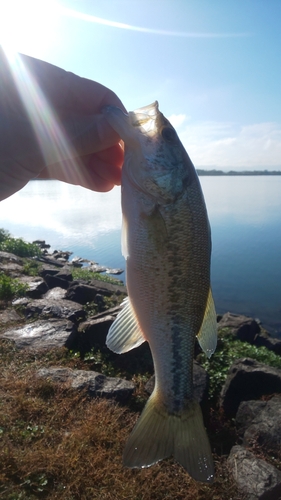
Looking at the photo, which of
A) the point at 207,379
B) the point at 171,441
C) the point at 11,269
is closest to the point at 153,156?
the point at 171,441

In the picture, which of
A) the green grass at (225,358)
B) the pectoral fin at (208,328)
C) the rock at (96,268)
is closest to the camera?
the pectoral fin at (208,328)

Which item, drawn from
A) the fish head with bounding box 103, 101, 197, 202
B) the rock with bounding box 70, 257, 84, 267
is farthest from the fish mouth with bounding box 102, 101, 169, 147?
the rock with bounding box 70, 257, 84, 267

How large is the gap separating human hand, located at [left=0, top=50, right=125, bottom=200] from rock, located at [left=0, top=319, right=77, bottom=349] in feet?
18.8

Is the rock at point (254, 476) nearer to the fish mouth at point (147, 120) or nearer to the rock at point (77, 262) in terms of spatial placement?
the fish mouth at point (147, 120)

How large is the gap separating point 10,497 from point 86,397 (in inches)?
92.8

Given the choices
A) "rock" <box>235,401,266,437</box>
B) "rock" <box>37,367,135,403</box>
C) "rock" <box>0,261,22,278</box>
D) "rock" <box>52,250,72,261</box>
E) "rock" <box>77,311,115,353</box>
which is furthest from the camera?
"rock" <box>52,250,72,261</box>

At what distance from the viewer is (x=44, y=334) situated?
364 inches

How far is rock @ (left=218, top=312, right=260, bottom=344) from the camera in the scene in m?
11.8

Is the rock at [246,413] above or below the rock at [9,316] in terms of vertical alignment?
below

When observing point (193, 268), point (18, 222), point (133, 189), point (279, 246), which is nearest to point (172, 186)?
point (133, 189)

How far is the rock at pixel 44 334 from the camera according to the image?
878cm

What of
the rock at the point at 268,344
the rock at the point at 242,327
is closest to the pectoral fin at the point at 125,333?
the rock at the point at 242,327

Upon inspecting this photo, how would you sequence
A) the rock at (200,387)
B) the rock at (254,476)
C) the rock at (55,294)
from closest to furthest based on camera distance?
the rock at (254,476) → the rock at (200,387) → the rock at (55,294)

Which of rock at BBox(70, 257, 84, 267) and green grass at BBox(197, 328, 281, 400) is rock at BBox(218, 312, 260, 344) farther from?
Result: rock at BBox(70, 257, 84, 267)
